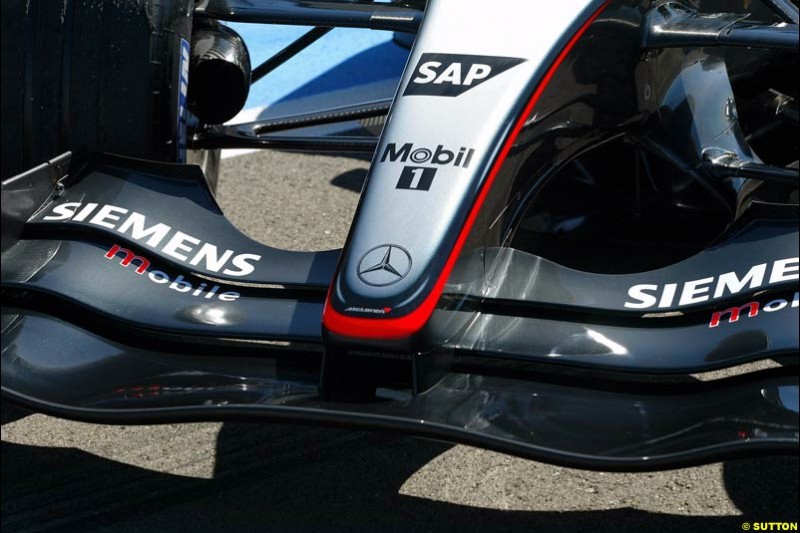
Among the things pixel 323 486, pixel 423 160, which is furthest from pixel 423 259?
pixel 323 486

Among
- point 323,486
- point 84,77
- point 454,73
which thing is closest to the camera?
point 454,73

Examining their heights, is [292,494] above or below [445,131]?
below

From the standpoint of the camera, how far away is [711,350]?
2.46 metres

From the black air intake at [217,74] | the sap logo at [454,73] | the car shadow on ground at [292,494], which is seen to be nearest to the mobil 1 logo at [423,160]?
the sap logo at [454,73]

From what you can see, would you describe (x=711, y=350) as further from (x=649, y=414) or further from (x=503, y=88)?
(x=503, y=88)

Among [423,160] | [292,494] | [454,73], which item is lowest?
[292,494]

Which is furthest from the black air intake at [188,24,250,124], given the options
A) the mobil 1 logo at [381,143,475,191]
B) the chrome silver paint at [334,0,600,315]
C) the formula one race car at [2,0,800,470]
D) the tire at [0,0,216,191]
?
the mobil 1 logo at [381,143,475,191]

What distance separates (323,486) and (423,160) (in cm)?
82

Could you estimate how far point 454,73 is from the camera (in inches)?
112

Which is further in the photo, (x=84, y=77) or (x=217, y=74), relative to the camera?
(x=217, y=74)

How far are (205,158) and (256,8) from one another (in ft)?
1.93

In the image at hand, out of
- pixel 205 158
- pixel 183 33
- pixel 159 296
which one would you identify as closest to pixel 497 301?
pixel 159 296

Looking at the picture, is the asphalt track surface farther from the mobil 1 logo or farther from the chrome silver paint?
the mobil 1 logo

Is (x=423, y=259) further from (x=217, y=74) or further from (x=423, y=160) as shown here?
(x=217, y=74)
